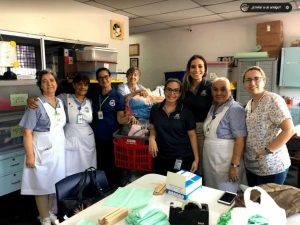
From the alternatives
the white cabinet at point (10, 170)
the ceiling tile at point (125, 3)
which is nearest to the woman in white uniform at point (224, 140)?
the white cabinet at point (10, 170)

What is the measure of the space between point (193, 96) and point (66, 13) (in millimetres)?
2448

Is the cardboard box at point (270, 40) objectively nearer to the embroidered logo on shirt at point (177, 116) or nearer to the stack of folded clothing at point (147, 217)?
the embroidered logo on shirt at point (177, 116)

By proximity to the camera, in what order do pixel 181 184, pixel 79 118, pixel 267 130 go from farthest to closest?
pixel 79 118, pixel 267 130, pixel 181 184

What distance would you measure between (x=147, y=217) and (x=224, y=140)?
0.98 metres

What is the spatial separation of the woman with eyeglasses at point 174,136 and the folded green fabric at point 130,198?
0.51 meters

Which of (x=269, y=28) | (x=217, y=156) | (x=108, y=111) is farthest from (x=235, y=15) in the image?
(x=217, y=156)

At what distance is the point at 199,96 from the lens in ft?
7.29

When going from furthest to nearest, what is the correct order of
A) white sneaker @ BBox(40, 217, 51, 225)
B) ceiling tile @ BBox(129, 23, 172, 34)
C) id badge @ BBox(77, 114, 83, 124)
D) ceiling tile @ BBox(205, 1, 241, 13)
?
ceiling tile @ BBox(129, 23, 172, 34) → ceiling tile @ BBox(205, 1, 241, 13) → id badge @ BBox(77, 114, 83, 124) → white sneaker @ BBox(40, 217, 51, 225)

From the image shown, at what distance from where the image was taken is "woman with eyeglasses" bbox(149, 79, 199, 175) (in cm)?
207

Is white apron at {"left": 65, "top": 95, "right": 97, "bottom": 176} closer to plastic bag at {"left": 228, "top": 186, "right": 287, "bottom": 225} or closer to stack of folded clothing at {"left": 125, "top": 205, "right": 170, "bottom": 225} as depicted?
stack of folded clothing at {"left": 125, "top": 205, "right": 170, "bottom": 225}

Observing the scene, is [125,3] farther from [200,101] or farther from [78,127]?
[200,101]

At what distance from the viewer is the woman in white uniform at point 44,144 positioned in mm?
2266

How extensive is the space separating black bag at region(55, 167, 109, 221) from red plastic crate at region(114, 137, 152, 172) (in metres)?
0.36

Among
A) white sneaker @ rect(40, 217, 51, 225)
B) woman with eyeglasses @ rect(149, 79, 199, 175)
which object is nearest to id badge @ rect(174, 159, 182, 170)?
woman with eyeglasses @ rect(149, 79, 199, 175)
